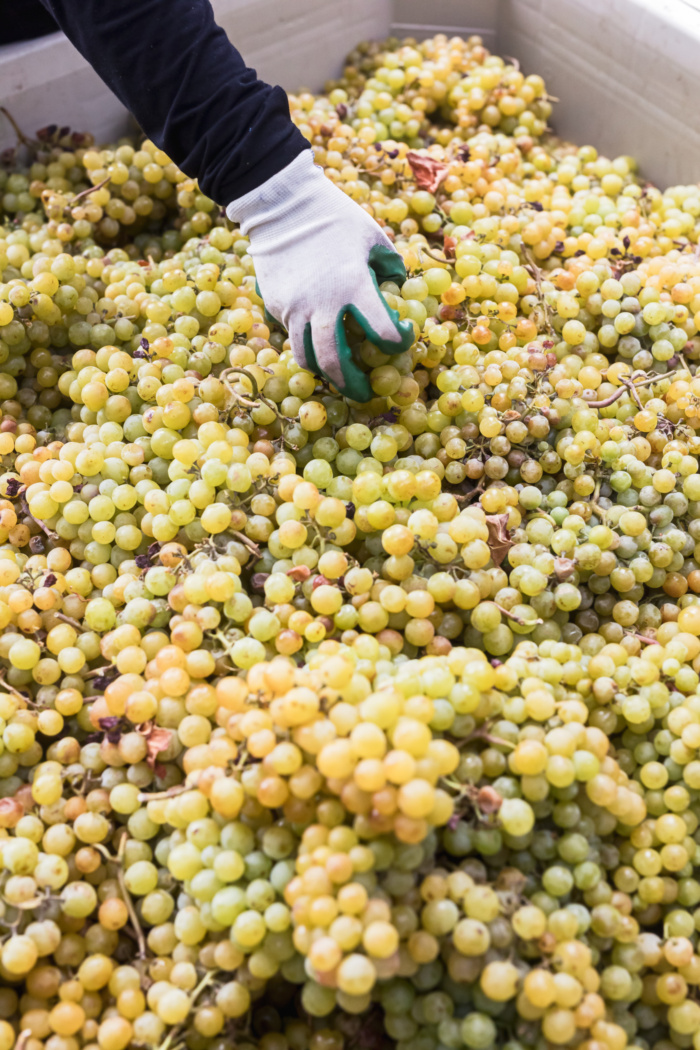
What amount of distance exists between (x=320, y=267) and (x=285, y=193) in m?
0.20

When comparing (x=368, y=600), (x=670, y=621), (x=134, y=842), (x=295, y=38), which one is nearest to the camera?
(x=134, y=842)

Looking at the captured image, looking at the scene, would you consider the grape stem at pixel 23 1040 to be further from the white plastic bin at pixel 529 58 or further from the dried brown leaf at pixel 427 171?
the white plastic bin at pixel 529 58

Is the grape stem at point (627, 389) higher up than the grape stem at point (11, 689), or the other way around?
the grape stem at point (627, 389)

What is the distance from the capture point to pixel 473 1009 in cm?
90

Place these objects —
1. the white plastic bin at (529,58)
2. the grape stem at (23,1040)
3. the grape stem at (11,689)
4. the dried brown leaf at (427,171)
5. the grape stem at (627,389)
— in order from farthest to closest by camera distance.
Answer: the white plastic bin at (529,58) < the dried brown leaf at (427,171) < the grape stem at (627,389) < the grape stem at (11,689) < the grape stem at (23,1040)

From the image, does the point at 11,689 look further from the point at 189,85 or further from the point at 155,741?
the point at 189,85

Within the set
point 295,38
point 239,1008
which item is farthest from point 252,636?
point 295,38

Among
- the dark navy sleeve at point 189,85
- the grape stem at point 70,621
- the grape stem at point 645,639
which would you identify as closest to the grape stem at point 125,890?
the grape stem at point 70,621

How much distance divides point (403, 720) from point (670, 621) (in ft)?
1.96

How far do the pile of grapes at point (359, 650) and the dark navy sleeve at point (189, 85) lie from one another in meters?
0.21

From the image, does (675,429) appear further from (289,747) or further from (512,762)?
(289,747)

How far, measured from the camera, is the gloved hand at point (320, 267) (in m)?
1.27

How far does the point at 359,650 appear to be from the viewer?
1027 millimetres

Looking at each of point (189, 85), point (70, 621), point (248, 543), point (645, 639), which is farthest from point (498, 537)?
point (189, 85)
